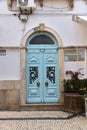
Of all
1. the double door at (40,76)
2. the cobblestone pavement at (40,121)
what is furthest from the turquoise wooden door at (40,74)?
the cobblestone pavement at (40,121)

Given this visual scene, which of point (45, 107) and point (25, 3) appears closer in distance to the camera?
point (25, 3)

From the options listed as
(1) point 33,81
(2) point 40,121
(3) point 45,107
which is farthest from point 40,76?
(2) point 40,121

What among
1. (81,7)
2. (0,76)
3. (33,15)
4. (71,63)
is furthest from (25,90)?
(81,7)

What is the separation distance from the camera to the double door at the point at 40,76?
11398 mm

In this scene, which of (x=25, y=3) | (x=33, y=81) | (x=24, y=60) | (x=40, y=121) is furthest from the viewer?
(x=33, y=81)

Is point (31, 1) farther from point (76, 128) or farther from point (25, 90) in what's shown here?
point (76, 128)

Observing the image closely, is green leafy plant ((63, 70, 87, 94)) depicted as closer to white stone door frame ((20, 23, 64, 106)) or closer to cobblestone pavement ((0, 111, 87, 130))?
white stone door frame ((20, 23, 64, 106))

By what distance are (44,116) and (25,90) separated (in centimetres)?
154

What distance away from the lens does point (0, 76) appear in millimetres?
11242

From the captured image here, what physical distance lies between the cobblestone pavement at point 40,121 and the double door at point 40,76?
0.72 metres

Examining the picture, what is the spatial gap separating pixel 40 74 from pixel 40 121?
2.42 meters

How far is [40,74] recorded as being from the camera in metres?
11.4

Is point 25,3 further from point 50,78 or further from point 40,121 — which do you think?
point 40,121

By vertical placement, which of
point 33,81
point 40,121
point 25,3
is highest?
point 25,3
